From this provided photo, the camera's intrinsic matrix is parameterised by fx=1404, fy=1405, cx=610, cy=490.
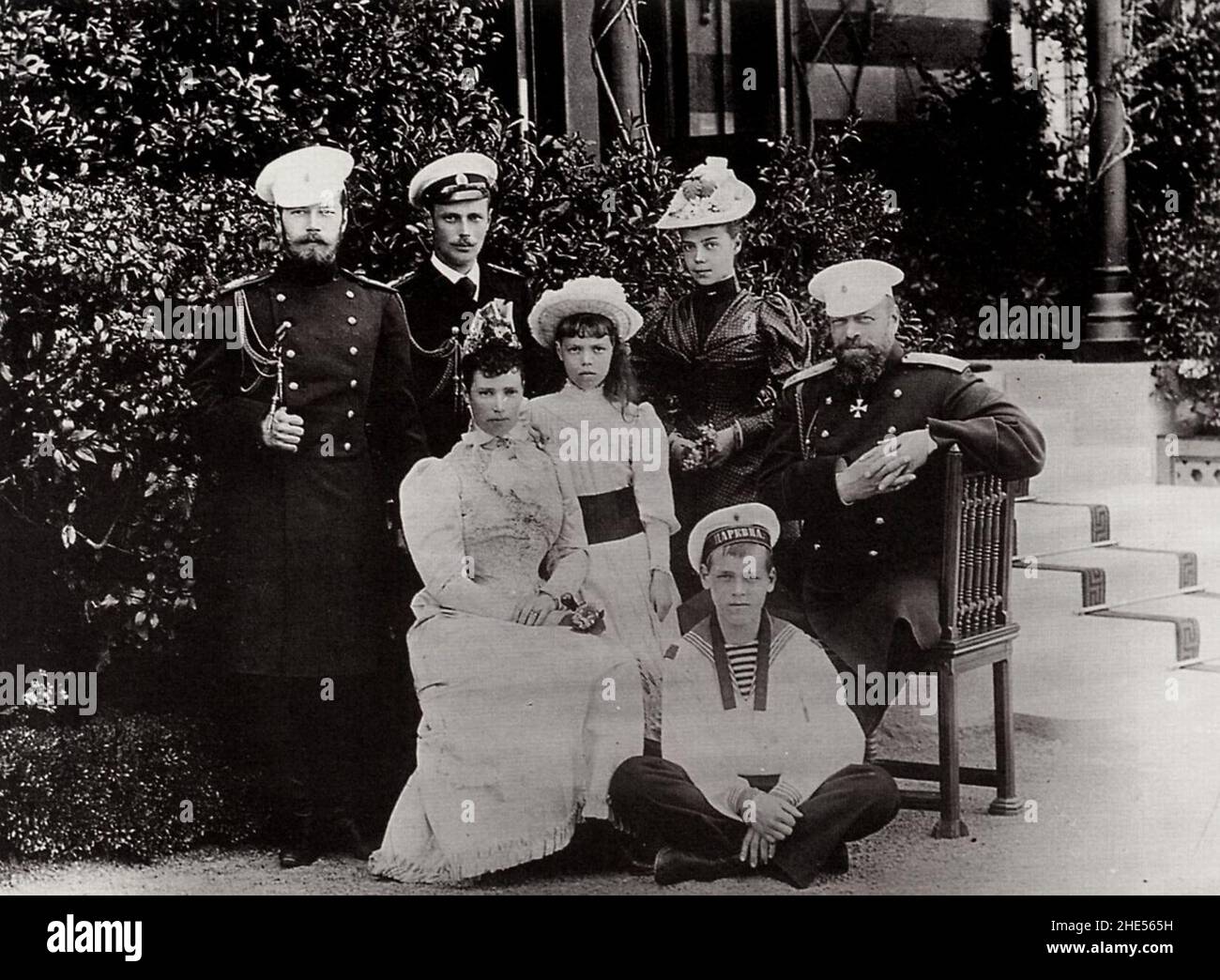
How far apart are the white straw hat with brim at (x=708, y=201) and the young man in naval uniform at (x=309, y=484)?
0.95 m

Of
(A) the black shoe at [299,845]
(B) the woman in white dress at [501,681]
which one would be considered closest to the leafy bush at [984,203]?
(B) the woman in white dress at [501,681]

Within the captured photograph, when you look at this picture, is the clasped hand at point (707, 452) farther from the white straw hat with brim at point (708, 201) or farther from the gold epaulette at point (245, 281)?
the gold epaulette at point (245, 281)

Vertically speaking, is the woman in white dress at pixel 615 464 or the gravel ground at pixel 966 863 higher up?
the woman in white dress at pixel 615 464

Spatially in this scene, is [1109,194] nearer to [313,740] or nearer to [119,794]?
[313,740]

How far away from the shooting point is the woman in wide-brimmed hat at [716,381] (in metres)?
4.40

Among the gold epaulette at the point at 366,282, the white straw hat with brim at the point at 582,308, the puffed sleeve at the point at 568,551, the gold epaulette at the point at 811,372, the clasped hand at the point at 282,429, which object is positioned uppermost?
the gold epaulette at the point at 366,282

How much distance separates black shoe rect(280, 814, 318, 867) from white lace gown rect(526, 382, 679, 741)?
110 cm

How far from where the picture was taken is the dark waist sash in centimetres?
432

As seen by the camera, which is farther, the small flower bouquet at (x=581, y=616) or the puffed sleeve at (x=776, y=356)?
the puffed sleeve at (x=776, y=356)

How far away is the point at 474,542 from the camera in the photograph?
427 centimetres

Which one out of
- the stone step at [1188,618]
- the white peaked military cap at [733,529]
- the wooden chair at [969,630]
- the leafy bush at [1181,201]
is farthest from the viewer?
the leafy bush at [1181,201]

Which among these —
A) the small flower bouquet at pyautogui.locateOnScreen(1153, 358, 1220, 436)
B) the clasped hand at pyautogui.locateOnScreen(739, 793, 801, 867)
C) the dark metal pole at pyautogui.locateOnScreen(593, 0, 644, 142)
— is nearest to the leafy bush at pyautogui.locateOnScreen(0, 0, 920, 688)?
the dark metal pole at pyautogui.locateOnScreen(593, 0, 644, 142)
